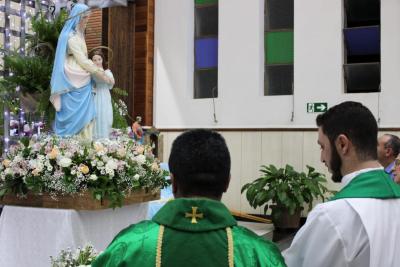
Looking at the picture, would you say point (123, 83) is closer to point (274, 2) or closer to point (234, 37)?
point (234, 37)

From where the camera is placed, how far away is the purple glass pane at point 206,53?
9.83 meters

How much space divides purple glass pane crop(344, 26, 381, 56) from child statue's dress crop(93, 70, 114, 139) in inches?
191

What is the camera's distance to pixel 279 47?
9.30 meters

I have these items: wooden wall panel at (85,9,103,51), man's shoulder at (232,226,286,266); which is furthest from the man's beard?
wooden wall panel at (85,9,103,51)

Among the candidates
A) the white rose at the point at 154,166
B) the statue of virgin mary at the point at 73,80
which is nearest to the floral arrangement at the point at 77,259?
the white rose at the point at 154,166

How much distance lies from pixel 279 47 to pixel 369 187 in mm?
7694

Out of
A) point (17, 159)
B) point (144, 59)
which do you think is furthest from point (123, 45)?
point (17, 159)

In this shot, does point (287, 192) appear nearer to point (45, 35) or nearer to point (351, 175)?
point (45, 35)

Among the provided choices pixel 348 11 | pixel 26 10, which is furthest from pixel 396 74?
pixel 26 10

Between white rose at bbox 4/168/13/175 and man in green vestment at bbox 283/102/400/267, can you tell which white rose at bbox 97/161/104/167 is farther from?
man in green vestment at bbox 283/102/400/267

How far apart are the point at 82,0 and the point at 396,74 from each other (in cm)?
623

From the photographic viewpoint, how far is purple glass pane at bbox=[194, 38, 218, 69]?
9828 millimetres

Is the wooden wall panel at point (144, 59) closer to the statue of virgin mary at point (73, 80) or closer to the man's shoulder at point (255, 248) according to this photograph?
the statue of virgin mary at point (73, 80)

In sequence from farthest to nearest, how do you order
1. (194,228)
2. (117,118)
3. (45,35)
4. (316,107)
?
(316,107)
(117,118)
(45,35)
(194,228)
